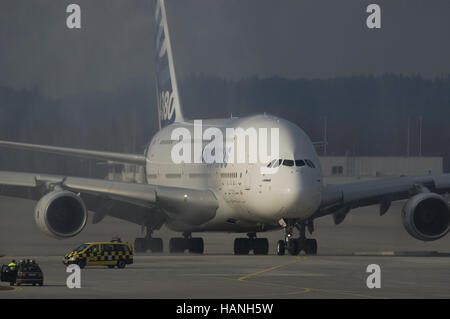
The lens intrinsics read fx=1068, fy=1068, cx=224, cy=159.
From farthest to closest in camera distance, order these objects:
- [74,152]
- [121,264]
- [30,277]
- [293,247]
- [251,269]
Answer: [74,152], [293,247], [121,264], [251,269], [30,277]

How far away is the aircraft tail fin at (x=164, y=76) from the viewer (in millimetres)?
53000

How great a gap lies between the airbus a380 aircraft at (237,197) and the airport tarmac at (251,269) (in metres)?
1.43

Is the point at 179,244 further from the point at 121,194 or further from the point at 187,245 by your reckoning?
the point at 121,194

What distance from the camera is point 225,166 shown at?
41.8m

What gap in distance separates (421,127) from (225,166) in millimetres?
18985

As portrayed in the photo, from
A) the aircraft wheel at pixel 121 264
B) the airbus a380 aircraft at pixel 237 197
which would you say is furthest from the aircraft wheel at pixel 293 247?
the aircraft wheel at pixel 121 264

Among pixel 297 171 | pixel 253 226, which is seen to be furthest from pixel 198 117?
pixel 297 171

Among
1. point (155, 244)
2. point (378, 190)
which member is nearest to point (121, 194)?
point (155, 244)

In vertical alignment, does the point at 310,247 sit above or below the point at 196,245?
below

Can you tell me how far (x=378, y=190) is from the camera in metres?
43.4

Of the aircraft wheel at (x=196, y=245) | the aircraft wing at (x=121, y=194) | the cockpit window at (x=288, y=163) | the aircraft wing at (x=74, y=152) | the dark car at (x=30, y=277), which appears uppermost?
the aircraft wing at (x=74, y=152)

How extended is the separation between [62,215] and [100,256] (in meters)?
7.01

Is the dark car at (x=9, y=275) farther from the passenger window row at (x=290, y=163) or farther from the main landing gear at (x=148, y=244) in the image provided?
the main landing gear at (x=148, y=244)

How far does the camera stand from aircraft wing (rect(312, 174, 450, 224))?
140 feet
